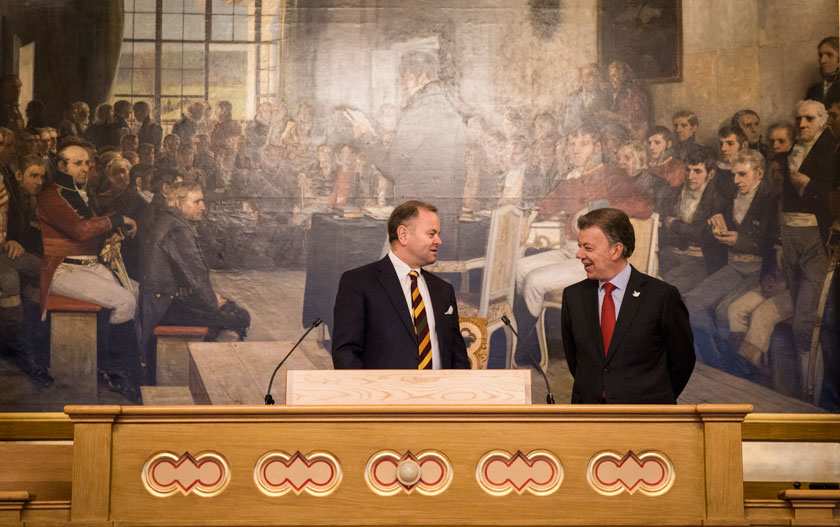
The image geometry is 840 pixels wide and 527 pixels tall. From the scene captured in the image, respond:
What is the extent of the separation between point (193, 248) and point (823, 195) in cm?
443

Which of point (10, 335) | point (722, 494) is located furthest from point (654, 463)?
point (10, 335)

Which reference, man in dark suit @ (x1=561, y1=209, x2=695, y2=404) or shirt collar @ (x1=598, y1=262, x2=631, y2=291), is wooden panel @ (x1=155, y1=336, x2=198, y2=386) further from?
shirt collar @ (x1=598, y1=262, x2=631, y2=291)

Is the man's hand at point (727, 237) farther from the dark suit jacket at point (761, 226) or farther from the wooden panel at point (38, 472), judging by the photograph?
the wooden panel at point (38, 472)

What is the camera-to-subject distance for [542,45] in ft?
23.5

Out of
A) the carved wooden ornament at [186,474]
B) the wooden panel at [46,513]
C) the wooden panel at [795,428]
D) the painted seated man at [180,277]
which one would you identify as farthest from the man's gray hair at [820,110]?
the wooden panel at [46,513]

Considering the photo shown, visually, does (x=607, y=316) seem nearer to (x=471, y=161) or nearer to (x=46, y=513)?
(x=46, y=513)

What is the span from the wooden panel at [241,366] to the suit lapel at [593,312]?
8.88ft

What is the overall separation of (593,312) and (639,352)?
29cm

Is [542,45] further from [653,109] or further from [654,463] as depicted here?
[654,463]

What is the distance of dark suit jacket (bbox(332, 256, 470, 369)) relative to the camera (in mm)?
4504

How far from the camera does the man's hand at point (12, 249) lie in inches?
265

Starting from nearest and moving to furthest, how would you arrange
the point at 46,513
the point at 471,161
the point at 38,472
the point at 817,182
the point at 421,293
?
1. the point at 46,513
2. the point at 38,472
3. the point at 421,293
4. the point at 817,182
5. the point at 471,161

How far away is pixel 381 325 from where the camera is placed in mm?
4566

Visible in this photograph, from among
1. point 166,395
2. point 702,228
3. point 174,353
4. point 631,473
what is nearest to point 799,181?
point 702,228
